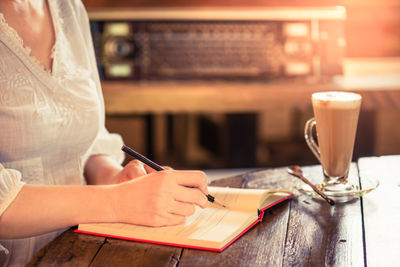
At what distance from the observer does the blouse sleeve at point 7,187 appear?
802 millimetres

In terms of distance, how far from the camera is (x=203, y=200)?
812 mm

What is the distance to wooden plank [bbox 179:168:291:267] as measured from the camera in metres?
0.69

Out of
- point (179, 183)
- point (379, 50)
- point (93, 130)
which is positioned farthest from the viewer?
point (379, 50)

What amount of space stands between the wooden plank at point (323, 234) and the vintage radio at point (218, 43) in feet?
3.58

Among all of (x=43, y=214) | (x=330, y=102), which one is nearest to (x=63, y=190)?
(x=43, y=214)

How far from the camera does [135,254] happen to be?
0.72 m

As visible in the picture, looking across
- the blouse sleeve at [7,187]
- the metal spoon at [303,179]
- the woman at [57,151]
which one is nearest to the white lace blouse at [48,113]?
the woman at [57,151]

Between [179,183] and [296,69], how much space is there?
1279 millimetres

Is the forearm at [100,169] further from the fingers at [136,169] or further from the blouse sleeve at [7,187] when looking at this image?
the blouse sleeve at [7,187]

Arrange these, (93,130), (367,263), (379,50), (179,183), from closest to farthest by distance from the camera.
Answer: (367,263), (179,183), (93,130), (379,50)

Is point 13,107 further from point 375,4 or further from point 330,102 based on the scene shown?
point 375,4

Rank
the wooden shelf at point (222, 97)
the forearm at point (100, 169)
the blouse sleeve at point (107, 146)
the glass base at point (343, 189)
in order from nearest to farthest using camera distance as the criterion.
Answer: the glass base at point (343, 189) < the forearm at point (100, 169) < the blouse sleeve at point (107, 146) < the wooden shelf at point (222, 97)

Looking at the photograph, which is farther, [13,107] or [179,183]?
[13,107]

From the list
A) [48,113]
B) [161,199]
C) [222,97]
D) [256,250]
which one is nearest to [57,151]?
[48,113]
